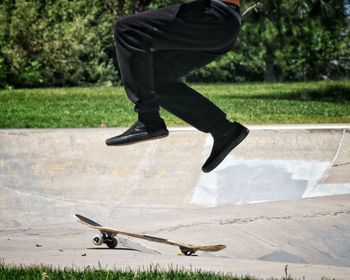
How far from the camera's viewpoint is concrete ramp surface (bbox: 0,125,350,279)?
6.34m

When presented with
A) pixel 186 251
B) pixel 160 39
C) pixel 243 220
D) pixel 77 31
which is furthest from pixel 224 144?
pixel 77 31

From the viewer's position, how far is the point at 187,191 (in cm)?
944

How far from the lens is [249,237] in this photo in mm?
6332

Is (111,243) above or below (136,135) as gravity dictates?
below

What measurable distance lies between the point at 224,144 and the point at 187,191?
13.0 ft

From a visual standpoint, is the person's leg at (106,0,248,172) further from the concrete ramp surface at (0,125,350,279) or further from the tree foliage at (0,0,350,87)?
the tree foliage at (0,0,350,87)

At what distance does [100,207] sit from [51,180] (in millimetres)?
758

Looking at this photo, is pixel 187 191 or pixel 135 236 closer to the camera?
pixel 135 236

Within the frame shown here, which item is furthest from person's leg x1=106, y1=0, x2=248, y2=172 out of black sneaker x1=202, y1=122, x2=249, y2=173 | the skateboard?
the skateboard

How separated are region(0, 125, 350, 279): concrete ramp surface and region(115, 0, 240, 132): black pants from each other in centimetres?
146

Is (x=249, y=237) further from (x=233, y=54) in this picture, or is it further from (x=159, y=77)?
(x=233, y=54)

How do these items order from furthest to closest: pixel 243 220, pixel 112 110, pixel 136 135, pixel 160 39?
pixel 112 110 < pixel 243 220 < pixel 136 135 < pixel 160 39

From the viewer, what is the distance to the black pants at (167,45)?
16.0 feet

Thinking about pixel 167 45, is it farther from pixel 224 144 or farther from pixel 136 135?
pixel 224 144
